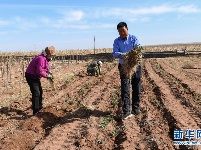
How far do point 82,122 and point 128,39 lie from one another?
7.21ft

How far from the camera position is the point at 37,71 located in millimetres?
8969

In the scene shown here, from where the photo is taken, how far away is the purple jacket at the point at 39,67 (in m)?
8.94

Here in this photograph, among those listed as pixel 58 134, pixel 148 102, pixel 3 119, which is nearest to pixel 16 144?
pixel 58 134

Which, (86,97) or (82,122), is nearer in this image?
(82,122)

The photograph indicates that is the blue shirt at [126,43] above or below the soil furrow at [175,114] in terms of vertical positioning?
above

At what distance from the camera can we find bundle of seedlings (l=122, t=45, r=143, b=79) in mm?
8070

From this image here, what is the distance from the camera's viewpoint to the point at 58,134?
726 cm

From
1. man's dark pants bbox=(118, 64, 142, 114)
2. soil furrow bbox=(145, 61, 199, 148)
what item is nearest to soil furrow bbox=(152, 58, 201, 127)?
soil furrow bbox=(145, 61, 199, 148)

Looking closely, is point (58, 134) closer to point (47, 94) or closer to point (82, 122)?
point (82, 122)

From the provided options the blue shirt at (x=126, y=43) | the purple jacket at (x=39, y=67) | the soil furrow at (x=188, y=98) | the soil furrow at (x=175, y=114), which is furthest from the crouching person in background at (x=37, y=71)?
the soil furrow at (x=188, y=98)

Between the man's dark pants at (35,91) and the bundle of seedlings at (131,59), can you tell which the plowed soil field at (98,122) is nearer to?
the man's dark pants at (35,91)

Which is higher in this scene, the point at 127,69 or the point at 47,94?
the point at 127,69

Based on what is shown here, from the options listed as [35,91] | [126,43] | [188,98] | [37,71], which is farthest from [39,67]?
[188,98]

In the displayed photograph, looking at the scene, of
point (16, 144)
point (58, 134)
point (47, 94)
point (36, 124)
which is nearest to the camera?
point (16, 144)
